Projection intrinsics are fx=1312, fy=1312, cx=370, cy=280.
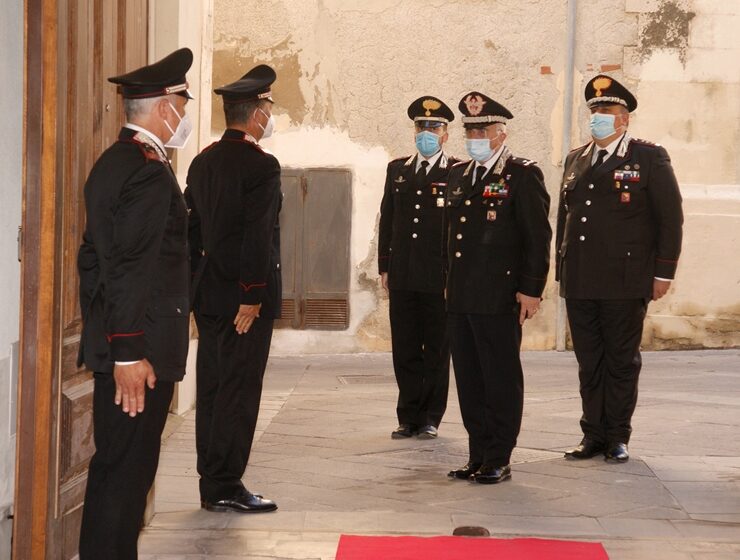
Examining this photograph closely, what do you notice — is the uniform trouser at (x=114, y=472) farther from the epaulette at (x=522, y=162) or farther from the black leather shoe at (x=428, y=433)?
the black leather shoe at (x=428, y=433)

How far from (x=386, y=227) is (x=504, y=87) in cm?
454

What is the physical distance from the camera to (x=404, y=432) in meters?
7.62

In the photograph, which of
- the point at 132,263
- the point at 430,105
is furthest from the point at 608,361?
the point at 132,263

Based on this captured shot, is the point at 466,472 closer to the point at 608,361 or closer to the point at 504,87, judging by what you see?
the point at 608,361

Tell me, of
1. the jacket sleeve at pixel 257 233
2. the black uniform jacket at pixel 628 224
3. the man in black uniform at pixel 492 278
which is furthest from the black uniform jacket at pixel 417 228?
the jacket sleeve at pixel 257 233

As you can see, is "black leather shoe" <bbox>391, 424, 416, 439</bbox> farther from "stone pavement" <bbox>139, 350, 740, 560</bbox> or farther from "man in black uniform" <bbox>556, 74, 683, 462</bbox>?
"man in black uniform" <bbox>556, 74, 683, 462</bbox>

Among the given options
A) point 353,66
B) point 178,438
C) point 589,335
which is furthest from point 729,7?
point 178,438

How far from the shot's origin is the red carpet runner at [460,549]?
5.01m

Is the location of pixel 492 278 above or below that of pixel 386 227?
below

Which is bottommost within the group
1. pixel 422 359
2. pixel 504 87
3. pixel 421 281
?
pixel 422 359

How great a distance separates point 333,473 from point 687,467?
6.00 ft

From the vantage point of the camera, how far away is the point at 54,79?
4.18 meters

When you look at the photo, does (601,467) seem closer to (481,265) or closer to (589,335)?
(589,335)

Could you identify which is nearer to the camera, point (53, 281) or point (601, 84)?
point (53, 281)
